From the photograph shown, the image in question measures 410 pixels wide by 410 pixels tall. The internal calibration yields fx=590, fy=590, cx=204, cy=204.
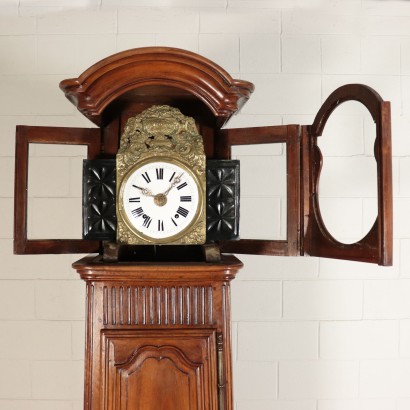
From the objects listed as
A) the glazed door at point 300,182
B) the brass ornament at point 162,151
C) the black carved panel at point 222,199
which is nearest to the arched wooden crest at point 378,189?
the glazed door at point 300,182

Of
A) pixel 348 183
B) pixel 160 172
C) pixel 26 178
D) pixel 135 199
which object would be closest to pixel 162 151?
pixel 160 172

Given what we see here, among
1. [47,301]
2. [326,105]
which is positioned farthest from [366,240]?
[47,301]

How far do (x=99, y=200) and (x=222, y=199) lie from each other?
40cm

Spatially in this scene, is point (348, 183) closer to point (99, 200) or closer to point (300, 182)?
point (300, 182)

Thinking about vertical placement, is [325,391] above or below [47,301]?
below

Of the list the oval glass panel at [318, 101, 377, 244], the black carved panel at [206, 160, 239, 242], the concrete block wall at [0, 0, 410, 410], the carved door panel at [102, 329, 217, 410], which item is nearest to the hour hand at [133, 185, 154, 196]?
the black carved panel at [206, 160, 239, 242]

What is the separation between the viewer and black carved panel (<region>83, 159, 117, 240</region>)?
75.6 inches

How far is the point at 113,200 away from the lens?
1.93m

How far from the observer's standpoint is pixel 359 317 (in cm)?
246

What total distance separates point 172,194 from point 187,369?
1.80 ft

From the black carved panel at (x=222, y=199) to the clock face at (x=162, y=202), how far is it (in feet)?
0.23

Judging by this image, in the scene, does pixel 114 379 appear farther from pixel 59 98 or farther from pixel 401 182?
pixel 401 182

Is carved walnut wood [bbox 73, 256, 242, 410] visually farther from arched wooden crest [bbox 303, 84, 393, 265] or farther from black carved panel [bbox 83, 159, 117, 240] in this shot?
arched wooden crest [bbox 303, 84, 393, 265]

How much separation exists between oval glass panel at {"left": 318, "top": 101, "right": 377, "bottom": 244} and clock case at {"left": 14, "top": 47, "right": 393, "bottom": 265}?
0.48 meters
